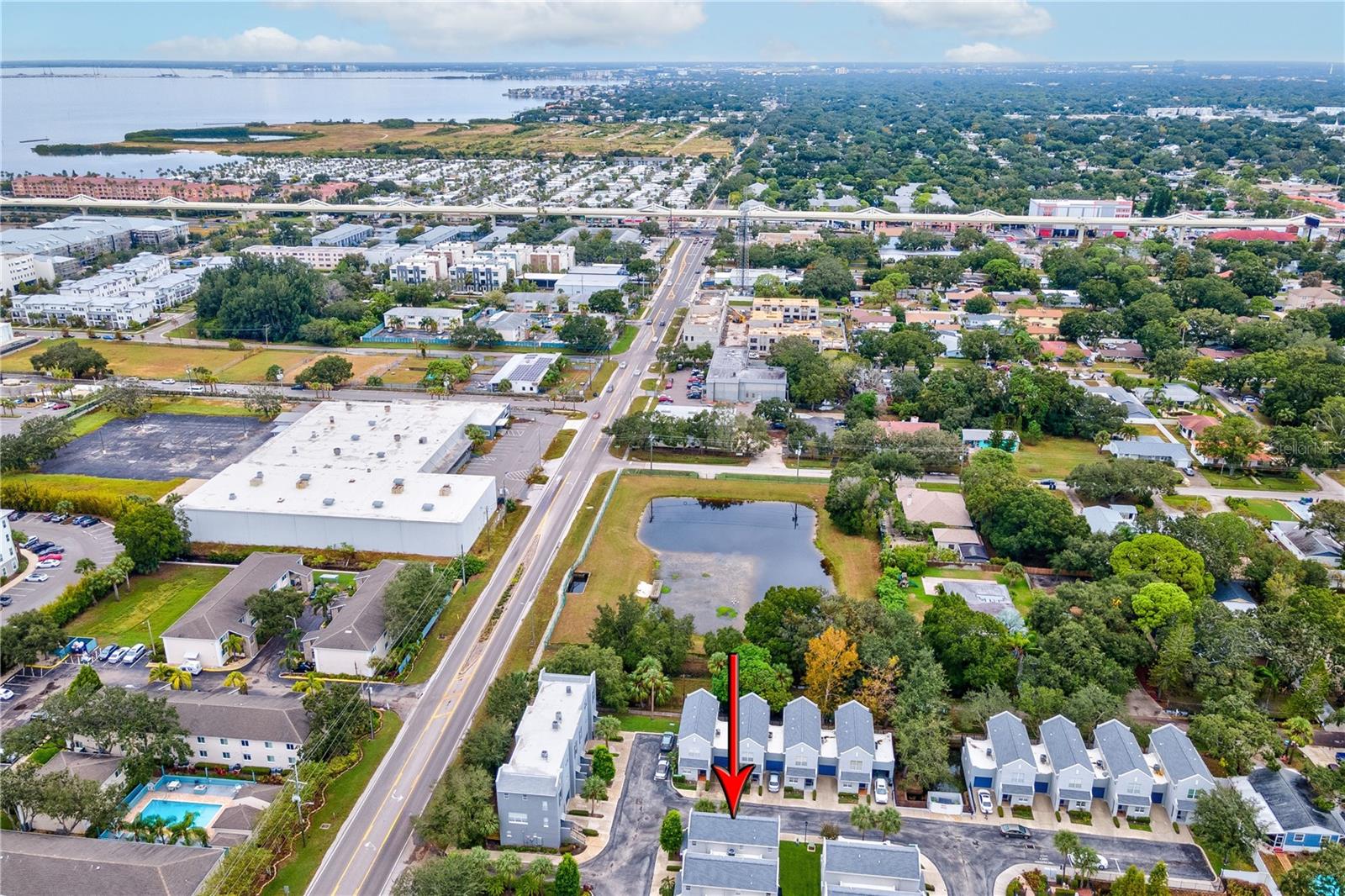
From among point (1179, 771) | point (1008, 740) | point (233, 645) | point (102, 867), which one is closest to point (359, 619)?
point (233, 645)

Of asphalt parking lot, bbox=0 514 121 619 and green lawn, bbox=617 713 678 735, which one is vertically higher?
asphalt parking lot, bbox=0 514 121 619

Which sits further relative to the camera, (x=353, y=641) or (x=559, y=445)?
Result: (x=559, y=445)

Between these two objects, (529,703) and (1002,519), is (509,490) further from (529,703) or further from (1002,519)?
(1002,519)

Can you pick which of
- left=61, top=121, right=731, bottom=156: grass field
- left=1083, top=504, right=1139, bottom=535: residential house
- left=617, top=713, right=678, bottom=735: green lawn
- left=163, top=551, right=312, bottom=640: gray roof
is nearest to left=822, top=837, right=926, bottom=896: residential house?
left=617, top=713, right=678, bottom=735: green lawn

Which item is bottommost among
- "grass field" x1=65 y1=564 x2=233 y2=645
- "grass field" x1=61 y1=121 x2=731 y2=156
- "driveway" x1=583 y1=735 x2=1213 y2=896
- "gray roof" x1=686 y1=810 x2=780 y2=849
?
"driveway" x1=583 y1=735 x2=1213 y2=896

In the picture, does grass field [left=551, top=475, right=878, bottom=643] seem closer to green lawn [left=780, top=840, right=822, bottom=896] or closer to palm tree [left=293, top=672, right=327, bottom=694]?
palm tree [left=293, top=672, right=327, bottom=694]

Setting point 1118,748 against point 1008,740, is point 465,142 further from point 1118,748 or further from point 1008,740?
point 1118,748

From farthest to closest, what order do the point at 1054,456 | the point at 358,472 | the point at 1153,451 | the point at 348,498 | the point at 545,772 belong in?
the point at 1054,456
the point at 1153,451
the point at 358,472
the point at 348,498
the point at 545,772
